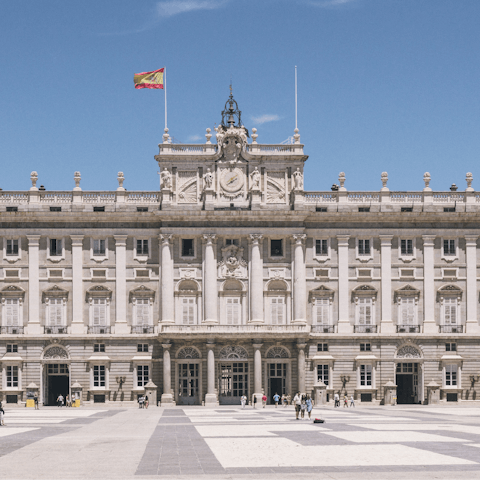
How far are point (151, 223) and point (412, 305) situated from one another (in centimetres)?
2335

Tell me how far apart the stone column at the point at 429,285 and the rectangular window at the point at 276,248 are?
1225 cm

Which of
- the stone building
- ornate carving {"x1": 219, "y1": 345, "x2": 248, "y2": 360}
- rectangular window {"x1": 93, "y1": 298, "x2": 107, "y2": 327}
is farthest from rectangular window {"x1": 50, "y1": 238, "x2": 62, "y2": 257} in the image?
ornate carving {"x1": 219, "y1": 345, "x2": 248, "y2": 360}

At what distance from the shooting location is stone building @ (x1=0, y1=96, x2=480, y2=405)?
226ft

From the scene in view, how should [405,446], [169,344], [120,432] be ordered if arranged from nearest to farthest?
[405,446], [120,432], [169,344]

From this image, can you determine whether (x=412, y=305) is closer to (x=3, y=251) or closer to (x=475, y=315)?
(x=475, y=315)

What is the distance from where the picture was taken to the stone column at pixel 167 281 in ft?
227

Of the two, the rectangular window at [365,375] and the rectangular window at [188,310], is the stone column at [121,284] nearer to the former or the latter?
the rectangular window at [188,310]

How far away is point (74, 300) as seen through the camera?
6931cm

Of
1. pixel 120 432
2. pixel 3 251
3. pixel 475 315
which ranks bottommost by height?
pixel 120 432

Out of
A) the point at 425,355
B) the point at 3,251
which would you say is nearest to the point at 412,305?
the point at 425,355

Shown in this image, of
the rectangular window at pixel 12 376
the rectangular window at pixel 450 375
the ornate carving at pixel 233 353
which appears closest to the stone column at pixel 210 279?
the ornate carving at pixel 233 353

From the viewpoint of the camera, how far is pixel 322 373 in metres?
69.4

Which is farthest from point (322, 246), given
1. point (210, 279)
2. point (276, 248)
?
point (210, 279)

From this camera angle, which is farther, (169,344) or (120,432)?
(169,344)
